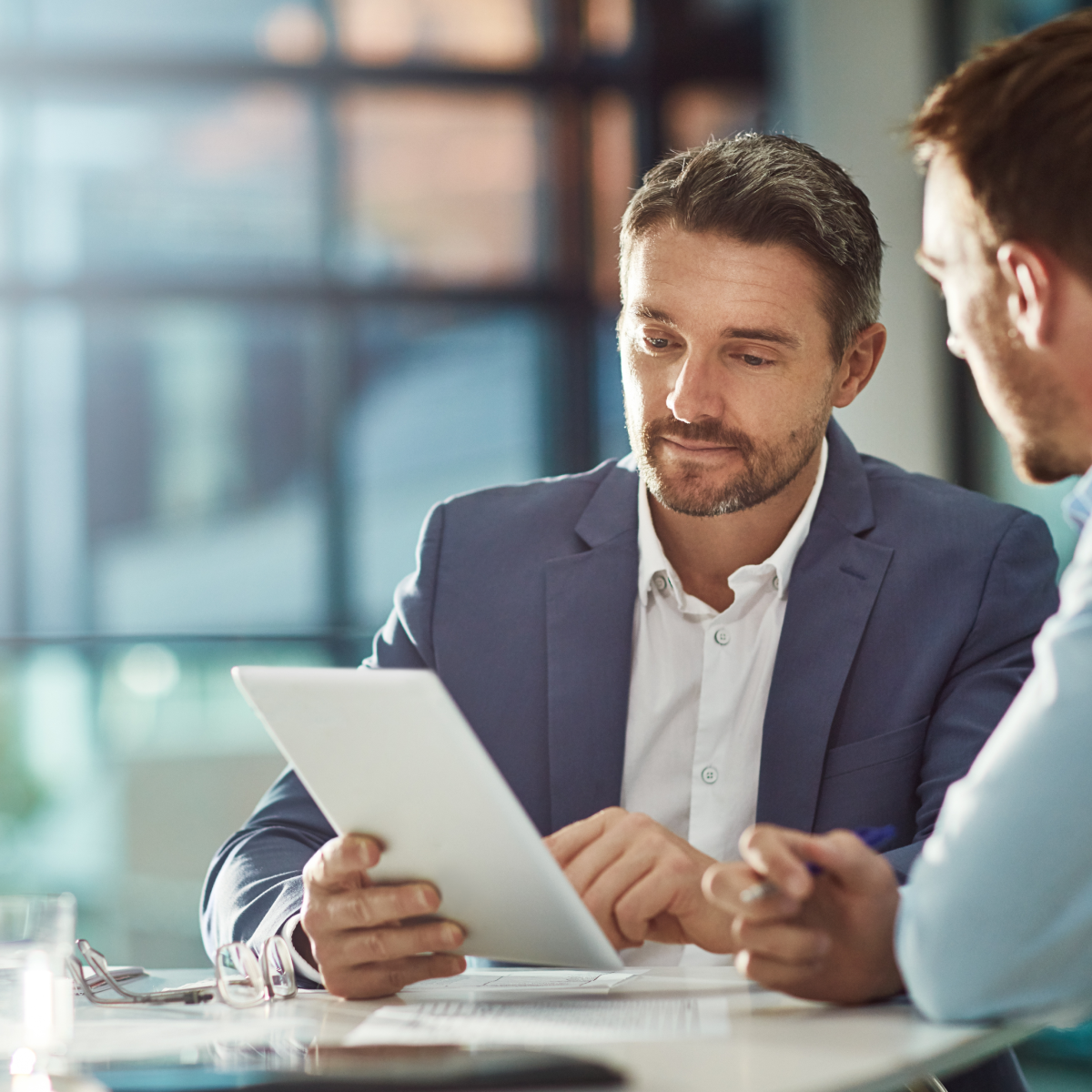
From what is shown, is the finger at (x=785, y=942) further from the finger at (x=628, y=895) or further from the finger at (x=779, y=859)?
the finger at (x=628, y=895)

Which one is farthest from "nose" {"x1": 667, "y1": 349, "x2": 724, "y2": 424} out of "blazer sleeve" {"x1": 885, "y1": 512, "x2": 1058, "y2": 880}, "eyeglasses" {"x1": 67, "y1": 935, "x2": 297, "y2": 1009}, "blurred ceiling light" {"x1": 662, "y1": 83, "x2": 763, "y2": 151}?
"blurred ceiling light" {"x1": 662, "y1": 83, "x2": 763, "y2": 151}

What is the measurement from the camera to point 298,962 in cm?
125

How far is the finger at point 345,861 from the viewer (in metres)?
1.10

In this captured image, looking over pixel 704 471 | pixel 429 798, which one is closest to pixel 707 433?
pixel 704 471

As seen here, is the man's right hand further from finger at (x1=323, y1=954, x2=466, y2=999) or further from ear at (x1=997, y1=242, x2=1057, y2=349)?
Result: ear at (x1=997, y1=242, x2=1057, y2=349)

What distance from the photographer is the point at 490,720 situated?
166 cm

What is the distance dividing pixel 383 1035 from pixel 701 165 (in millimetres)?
1101

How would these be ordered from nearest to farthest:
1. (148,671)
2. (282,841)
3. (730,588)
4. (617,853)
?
(617,853) < (282,841) < (730,588) < (148,671)

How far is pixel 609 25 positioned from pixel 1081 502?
492 centimetres

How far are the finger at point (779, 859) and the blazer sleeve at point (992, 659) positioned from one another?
49 cm

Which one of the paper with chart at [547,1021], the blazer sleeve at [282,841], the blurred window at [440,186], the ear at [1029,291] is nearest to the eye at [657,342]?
the blazer sleeve at [282,841]

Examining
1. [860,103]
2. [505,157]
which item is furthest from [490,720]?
[505,157]

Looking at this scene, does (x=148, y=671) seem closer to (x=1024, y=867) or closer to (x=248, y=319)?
(x=248, y=319)

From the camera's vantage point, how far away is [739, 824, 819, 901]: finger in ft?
3.18
